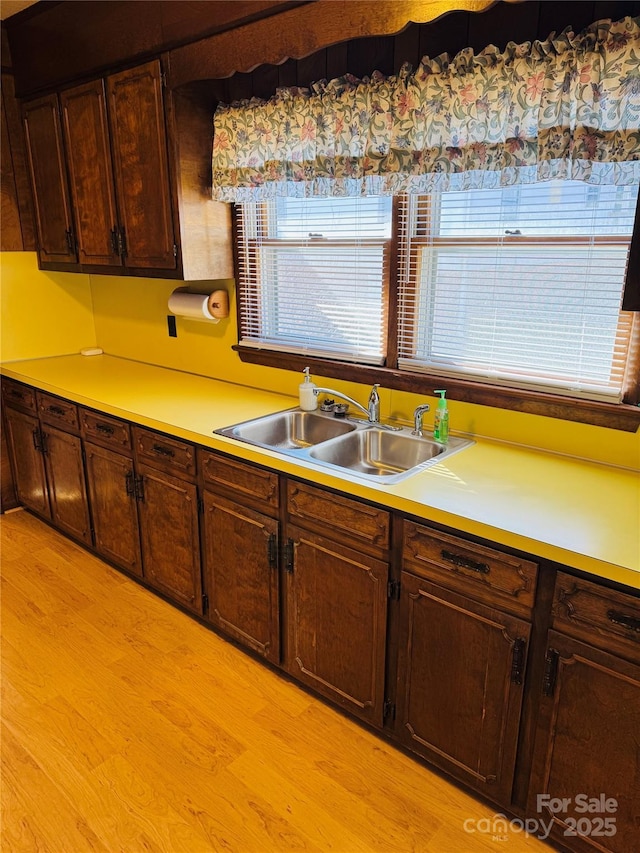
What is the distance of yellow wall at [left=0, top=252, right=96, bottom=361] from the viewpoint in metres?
3.55

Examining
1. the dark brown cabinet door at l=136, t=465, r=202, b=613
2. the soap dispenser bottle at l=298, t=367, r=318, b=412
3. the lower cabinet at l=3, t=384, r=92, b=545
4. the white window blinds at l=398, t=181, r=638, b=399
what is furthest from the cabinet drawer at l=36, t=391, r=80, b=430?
the white window blinds at l=398, t=181, r=638, b=399

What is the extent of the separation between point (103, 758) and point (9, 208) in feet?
9.67

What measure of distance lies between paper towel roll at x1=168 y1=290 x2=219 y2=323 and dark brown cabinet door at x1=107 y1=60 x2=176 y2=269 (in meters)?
0.24

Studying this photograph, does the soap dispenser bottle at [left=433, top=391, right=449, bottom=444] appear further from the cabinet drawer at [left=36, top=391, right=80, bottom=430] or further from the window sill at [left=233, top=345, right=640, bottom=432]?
the cabinet drawer at [left=36, top=391, right=80, bottom=430]

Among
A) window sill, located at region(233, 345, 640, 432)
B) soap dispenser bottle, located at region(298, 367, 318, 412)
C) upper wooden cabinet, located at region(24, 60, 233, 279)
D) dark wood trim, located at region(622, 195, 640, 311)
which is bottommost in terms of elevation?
soap dispenser bottle, located at region(298, 367, 318, 412)

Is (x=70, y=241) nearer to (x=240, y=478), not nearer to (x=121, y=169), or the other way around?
(x=121, y=169)

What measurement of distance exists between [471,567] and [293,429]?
1.13 metres

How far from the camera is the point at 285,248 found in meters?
2.68

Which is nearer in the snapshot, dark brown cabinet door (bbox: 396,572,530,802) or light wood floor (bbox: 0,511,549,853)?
dark brown cabinet door (bbox: 396,572,530,802)

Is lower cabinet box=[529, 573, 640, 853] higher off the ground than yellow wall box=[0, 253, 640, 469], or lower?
lower

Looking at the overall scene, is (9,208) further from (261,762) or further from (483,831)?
(483,831)

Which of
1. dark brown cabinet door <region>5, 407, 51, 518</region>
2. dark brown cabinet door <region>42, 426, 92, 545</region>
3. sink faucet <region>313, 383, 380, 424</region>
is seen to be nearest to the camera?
sink faucet <region>313, 383, 380, 424</region>

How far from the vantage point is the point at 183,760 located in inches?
78.1

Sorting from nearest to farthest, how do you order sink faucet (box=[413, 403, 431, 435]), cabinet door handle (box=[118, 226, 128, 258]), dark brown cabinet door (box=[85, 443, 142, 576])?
sink faucet (box=[413, 403, 431, 435])
dark brown cabinet door (box=[85, 443, 142, 576])
cabinet door handle (box=[118, 226, 128, 258])
